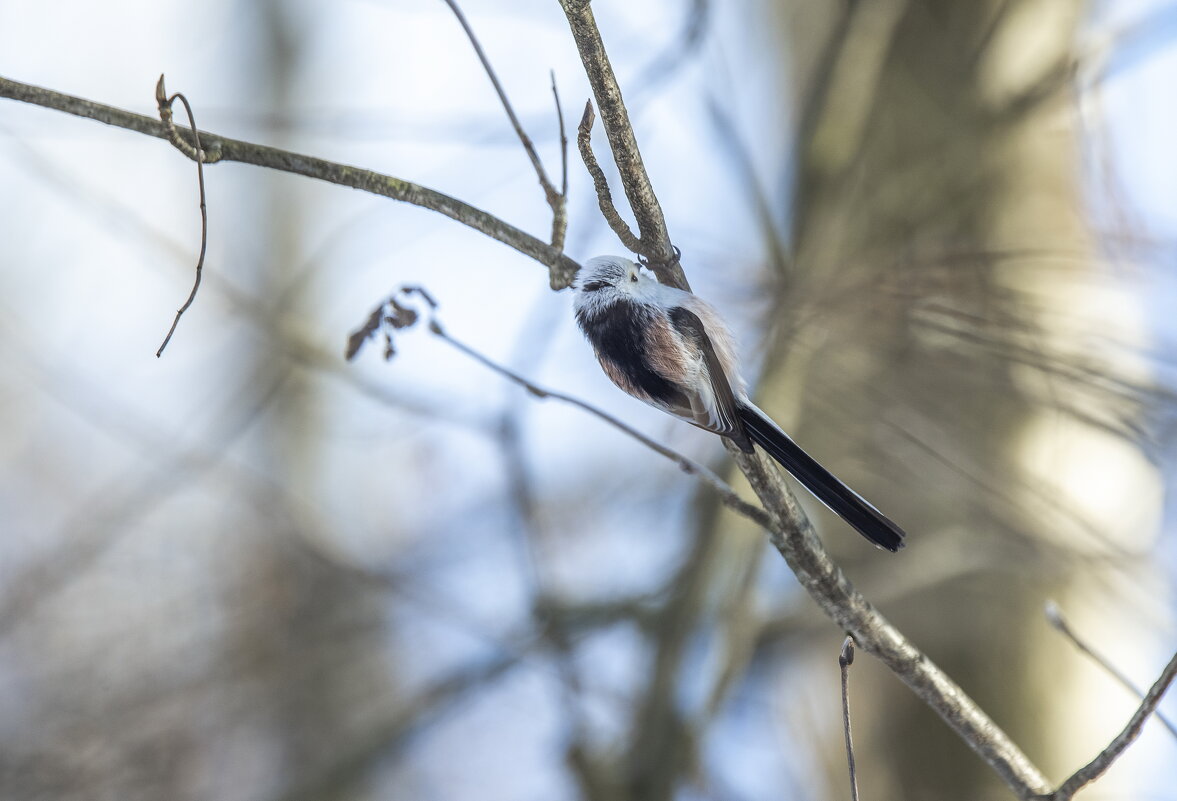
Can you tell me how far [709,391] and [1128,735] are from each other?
2.70ft

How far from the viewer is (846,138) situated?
3203 millimetres

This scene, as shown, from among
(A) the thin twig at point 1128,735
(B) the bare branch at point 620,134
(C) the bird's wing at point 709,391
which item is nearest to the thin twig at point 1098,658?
(A) the thin twig at point 1128,735

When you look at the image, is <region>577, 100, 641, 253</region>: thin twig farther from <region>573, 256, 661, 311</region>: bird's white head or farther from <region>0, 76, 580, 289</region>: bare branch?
<region>573, 256, 661, 311</region>: bird's white head

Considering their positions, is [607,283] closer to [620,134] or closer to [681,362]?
[681,362]

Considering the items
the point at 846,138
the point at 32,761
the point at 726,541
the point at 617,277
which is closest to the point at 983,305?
the point at 846,138

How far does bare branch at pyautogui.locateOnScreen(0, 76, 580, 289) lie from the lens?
135cm

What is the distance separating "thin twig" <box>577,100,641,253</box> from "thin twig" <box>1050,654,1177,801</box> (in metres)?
0.92

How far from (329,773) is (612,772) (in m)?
1.06

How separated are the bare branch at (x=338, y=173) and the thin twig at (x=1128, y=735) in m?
1.04

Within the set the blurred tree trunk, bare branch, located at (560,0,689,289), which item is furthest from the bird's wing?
the blurred tree trunk

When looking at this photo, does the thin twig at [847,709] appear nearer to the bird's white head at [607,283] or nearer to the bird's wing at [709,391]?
the bird's wing at [709,391]

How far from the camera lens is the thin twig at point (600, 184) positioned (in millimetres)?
1263

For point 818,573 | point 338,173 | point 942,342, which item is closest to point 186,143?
point 338,173

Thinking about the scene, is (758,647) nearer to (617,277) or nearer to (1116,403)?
(1116,403)
